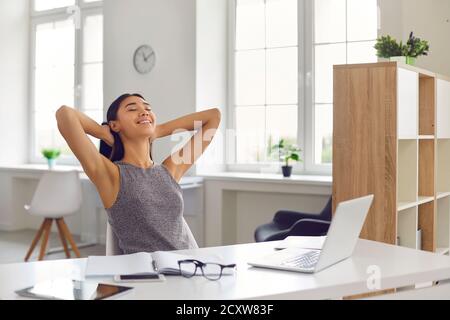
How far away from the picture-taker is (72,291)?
1.60 m

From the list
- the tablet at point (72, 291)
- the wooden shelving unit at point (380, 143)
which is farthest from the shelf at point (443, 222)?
the tablet at point (72, 291)

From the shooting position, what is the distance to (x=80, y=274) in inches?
71.2

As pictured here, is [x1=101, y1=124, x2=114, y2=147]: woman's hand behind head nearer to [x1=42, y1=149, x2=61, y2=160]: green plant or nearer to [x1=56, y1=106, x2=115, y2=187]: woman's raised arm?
[x1=56, y1=106, x2=115, y2=187]: woman's raised arm

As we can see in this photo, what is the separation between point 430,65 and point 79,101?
3707 millimetres

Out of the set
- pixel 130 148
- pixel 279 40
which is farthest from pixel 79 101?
pixel 130 148

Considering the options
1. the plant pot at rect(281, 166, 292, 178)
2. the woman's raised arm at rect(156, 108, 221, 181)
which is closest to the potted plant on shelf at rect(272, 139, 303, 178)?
the plant pot at rect(281, 166, 292, 178)

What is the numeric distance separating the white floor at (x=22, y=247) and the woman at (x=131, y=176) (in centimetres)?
311

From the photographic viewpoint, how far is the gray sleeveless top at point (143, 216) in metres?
2.39

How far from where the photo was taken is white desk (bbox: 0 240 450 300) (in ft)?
5.32

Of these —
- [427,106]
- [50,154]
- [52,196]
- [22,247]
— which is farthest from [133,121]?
[50,154]

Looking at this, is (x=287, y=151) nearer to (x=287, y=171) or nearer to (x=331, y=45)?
(x=287, y=171)
